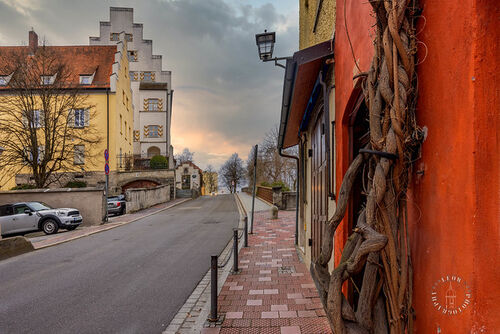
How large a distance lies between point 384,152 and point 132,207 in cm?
2180

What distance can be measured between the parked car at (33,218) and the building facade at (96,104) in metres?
13.5

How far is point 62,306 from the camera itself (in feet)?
16.3

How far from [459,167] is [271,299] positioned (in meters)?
4.20

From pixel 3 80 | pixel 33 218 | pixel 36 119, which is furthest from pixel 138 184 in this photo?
pixel 33 218

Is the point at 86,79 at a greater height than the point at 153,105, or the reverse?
the point at 86,79

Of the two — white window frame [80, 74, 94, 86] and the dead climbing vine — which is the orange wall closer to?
the dead climbing vine

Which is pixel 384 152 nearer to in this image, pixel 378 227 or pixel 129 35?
pixel 378 227

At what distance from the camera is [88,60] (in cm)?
3306

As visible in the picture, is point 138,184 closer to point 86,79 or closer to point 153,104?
point 86,79

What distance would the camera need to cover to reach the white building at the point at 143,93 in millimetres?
41750

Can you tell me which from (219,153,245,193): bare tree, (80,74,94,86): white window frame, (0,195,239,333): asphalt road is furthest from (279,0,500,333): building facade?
(219,153,245,193): bare tree

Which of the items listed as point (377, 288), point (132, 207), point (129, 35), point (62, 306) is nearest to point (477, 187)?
point (377, 288)

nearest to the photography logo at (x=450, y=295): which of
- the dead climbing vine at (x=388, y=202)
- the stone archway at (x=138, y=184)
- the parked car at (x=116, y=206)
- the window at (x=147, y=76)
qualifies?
the dead climbing vine at (x=388, y=202)

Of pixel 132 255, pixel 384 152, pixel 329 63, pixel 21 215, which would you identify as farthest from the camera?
Result: pixel 21 215
